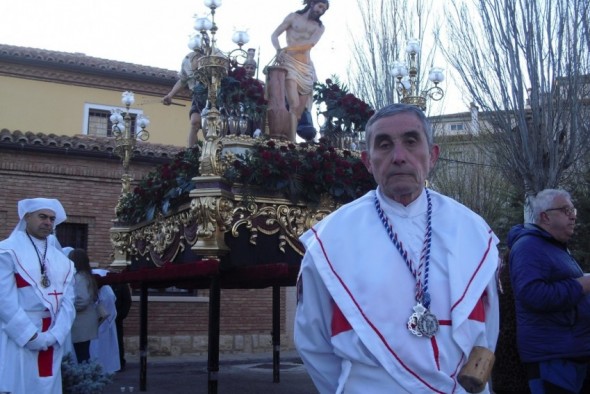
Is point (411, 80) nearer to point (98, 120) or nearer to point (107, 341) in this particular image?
point (107, 341)

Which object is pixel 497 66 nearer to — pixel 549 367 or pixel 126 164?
pixel 126 164

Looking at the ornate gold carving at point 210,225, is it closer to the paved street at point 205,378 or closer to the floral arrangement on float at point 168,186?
the floral arrangement on float at point 168,186

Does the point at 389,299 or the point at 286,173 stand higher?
the point at 286,173

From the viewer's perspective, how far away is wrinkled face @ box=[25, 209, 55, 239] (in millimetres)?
5586

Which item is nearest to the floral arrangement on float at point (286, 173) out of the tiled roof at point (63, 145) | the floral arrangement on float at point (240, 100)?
the floral arrangement on float at point (240, 100)

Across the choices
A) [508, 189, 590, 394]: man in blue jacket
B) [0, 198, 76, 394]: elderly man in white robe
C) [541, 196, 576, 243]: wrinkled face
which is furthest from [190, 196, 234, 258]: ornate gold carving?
[541, 196, 576, 243]: wrinkled face

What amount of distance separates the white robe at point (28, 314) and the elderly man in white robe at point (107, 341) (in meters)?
4.21

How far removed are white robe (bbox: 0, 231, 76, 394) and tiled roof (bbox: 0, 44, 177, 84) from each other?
45.6 ft

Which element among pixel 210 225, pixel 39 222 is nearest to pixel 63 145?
pixel 39 222

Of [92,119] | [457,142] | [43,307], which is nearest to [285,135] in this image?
[43,307]

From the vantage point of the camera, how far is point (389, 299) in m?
2.12

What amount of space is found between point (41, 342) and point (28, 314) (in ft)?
0.89

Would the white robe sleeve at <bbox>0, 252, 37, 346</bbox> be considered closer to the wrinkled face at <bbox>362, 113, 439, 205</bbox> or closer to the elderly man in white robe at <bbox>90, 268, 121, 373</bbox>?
the wrinkled face at <bbox>362, 113, 439, 205</bbox>

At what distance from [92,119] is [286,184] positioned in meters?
14.7
